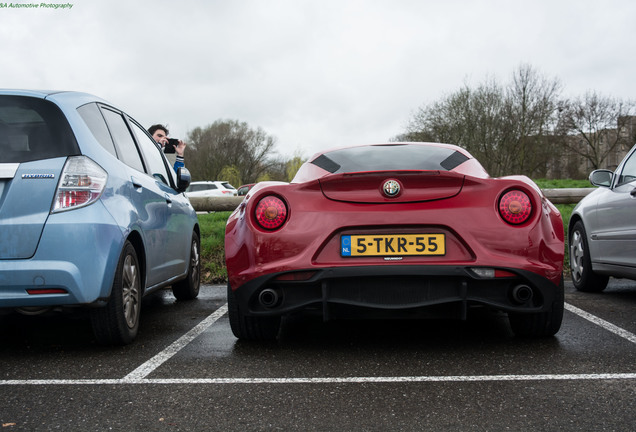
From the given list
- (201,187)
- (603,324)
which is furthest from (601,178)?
(201,187)

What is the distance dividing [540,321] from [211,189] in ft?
91.0

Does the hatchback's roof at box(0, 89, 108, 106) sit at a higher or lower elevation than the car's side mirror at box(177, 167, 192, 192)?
higher

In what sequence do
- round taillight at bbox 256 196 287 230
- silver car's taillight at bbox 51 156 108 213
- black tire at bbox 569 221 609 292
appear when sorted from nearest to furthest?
silver car's taillight at bbox 51 156 108 213 < round taillight at bbox 256 196 287 230 < black tire at bbox 569 221 609 292

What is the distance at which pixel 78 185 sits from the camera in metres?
3.78

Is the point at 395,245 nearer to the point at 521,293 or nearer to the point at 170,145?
the point at 521,293

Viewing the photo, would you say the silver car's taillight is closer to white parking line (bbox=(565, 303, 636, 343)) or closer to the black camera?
white parking line (bbox=(565, 303, 636, 343))

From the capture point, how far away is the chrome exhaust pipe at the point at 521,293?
3.70m

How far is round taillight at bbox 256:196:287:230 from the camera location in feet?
12.6

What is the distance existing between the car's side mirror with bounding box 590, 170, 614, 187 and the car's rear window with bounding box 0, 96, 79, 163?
4723 millimetres

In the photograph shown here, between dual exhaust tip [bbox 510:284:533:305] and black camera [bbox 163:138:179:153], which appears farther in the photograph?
black camera [bbox 163:138:179:153]

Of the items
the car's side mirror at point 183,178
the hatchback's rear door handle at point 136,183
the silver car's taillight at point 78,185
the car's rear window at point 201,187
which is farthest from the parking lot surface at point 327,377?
the car's rear window at point 201,187

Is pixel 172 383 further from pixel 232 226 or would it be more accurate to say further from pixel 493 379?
pixel 493 379

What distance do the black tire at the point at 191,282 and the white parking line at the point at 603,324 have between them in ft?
11.0

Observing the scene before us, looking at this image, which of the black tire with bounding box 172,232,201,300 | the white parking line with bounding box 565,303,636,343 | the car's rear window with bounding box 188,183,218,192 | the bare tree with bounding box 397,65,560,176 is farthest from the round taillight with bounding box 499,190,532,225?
the bare tree with bounding box 397,65,560,176
